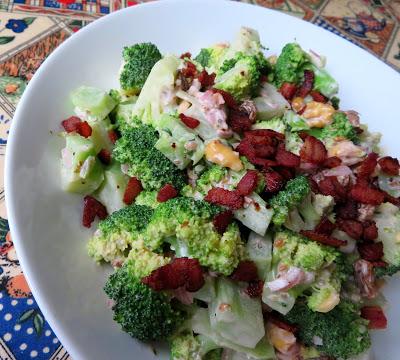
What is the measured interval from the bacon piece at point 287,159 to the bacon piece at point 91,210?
67 centimetres

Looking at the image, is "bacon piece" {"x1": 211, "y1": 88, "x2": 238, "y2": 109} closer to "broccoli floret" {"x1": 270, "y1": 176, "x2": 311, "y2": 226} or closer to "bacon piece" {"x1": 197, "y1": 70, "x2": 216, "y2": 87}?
"bacon piece" {"x1": 197, "y1": 70, "x2": 216, "y2": 87}

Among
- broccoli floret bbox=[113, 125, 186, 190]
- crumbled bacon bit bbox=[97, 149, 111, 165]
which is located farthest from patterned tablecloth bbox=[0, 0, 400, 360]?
broccoli floret bbox=[113, 125, 186, 190]

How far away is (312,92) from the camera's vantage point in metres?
2.07

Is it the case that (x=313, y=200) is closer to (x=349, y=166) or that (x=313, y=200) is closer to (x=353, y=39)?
(x=349, y=166)

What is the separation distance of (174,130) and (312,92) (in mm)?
Answer: 741

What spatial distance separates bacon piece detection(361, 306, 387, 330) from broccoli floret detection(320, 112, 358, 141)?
2.22 ft

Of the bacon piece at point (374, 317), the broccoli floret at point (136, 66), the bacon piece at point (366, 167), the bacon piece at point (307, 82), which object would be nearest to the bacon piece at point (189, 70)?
the broccoli floret at point (136, 66)

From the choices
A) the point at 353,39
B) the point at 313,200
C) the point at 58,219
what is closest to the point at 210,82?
the point at 313,200

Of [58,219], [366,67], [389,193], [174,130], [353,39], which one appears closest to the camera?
[58,219]

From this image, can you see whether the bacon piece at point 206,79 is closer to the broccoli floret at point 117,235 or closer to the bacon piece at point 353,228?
the broccoli floret at point 117,235

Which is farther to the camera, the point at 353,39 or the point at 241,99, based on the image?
the point at 353,39

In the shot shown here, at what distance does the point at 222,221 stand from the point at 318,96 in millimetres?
834

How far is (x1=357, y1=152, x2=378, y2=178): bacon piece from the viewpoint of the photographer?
1.83 m

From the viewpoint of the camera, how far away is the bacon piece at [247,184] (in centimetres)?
157
